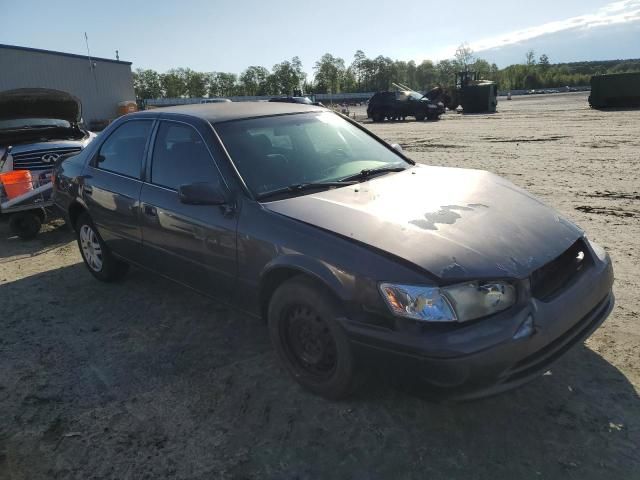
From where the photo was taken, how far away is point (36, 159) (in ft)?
25.6

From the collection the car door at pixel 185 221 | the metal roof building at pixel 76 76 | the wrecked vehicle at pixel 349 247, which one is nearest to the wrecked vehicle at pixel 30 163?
the wrecked vehicle at pixel 349 247

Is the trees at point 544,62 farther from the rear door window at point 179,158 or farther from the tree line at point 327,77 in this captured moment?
the rear door window at point 179,158

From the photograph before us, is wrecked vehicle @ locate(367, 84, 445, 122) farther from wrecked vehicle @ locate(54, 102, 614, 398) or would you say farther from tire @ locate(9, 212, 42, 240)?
wrecked vehicle @ locate(54, 102, 614, 398)

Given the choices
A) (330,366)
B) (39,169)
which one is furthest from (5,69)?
(330,366)

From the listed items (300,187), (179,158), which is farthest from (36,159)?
(300,187)

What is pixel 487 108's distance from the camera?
33.4 metres

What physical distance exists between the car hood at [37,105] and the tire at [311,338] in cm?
1018

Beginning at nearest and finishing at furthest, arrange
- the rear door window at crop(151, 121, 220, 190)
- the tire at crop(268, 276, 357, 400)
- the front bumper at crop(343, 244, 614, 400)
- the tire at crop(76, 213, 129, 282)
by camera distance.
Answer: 1. the front bumper at crop(343, 244, 614, 400)
2. the tire at crop(268, 276, 357, 400)
3. the rear door window at crop(151, 121, 220, 190)
4. the tire at crop(76, 213, 129, 282)

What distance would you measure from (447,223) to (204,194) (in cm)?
150

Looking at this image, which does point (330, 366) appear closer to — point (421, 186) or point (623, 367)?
point (421, 186)

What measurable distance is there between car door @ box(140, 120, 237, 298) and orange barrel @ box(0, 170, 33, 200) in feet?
13.2

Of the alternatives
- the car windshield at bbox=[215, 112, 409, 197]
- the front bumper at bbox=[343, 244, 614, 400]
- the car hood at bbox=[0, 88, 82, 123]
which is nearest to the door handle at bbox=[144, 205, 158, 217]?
the car windshield at bbox=[215, 112, 409, 197]

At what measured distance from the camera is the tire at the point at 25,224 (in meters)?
7.07

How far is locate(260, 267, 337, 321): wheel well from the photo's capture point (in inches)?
107
